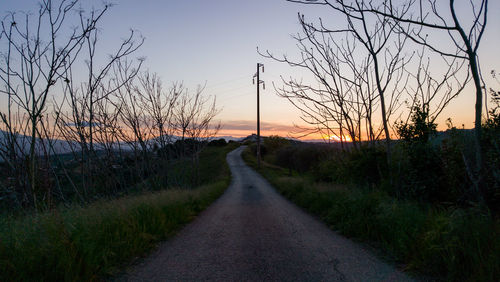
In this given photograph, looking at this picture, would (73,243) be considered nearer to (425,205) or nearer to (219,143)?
(425,205)

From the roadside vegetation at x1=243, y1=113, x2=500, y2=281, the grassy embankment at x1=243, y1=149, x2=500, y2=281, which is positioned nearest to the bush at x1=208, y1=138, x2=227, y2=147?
the roadside vegetation at x1=243, y1=113, x2=500, y2=281

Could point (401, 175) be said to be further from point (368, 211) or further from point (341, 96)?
point (341, 96)

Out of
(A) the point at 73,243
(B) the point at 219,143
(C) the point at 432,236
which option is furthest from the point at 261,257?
(B) the point at 219,143

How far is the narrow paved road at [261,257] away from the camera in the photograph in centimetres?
429

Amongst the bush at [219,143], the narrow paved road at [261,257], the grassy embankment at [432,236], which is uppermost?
the bush at [219,143]

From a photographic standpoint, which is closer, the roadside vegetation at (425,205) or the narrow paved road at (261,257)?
the roadside vegetation at (425,205)

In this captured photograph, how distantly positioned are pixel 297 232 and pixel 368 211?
5.69 ft

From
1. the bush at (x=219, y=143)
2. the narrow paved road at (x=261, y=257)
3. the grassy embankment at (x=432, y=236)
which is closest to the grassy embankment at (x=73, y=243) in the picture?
the narrow paved road at (x=261, y=257)

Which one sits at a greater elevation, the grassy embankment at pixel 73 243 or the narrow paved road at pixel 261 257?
the grassy embankment at pixel 73 243

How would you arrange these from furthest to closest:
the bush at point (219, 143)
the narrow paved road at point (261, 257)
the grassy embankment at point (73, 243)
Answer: the bush at point (219, 143) → the narrow paved road at point (261, 257) → the grassy embankment at point (73, 243)

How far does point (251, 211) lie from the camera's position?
428 inches

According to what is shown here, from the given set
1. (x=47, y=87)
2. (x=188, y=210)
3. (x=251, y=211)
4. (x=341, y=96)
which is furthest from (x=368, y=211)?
(x=47, y=87)

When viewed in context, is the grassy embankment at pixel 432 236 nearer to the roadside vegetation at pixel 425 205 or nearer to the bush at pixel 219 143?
the roadside vegetation at pixel 425 205

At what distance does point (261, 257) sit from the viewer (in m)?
5.14
